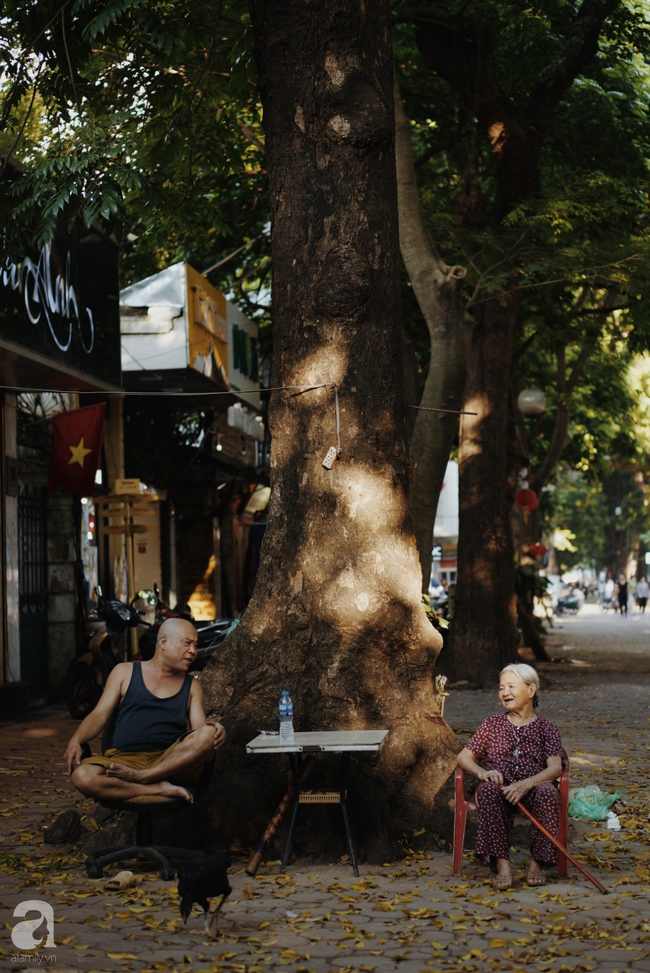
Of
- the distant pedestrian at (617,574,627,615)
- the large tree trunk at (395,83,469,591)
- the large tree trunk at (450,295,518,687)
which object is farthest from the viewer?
the distant pedestrian at (617,574,627,615)

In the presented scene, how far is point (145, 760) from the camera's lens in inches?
252

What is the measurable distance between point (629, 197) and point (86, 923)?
1224 centimetres

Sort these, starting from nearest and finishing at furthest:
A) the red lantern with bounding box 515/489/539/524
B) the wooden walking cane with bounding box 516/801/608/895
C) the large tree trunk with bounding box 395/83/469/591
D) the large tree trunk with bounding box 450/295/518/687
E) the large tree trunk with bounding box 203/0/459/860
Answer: the wooden walking cane with bounding box 516/801/608/895 → the large tree trunk with bounding box 203/0/459/860 → the large tree trunk with bounding box 395/83/469/591 → the large tree trunk with bounding box 450/295/518/687 → the red lantern with bounding box 515/489/539/524

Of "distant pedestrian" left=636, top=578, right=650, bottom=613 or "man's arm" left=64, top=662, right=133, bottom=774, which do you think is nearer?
"man's arm" left=64, top=662, right=133, bottom=774

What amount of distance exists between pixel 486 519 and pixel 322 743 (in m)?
11.0

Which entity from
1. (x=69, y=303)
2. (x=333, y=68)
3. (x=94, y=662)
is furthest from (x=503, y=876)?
(x=69, y=303)

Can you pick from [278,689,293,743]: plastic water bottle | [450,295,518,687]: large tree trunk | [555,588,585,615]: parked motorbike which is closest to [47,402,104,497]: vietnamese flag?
[450,295,518,687]: large tree trunk

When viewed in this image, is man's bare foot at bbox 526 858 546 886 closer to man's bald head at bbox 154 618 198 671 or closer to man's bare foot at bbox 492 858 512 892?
man's bare foot at bbox 492 858 512 892

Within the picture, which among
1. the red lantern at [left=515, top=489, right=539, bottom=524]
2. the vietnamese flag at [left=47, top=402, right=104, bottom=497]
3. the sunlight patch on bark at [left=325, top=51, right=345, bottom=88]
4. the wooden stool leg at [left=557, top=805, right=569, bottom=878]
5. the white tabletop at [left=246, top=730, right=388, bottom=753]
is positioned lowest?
the wooden stool leg at [left=557, top=805, right=569, bottom=878]

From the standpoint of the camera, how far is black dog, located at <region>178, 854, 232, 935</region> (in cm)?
500

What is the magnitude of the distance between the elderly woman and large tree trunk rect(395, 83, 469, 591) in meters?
4.38

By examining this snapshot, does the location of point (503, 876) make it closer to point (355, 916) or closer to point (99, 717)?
point (355, 916)

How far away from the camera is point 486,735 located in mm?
6473

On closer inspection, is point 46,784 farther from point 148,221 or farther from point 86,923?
point 148,221
